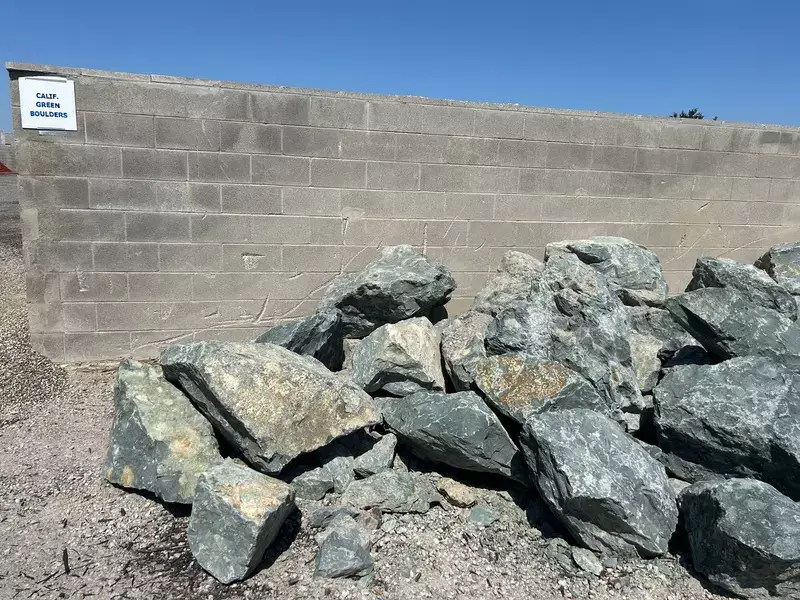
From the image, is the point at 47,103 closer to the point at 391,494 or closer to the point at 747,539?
the point at 391,494

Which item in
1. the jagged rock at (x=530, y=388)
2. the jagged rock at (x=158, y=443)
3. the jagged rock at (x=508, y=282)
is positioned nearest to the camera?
the jagged rock at (x=158, y=443)

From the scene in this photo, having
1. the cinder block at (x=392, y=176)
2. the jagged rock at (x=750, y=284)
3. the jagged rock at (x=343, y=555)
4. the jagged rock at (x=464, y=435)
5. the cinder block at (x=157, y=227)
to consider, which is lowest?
the jagged rock at (x=343, y=555)

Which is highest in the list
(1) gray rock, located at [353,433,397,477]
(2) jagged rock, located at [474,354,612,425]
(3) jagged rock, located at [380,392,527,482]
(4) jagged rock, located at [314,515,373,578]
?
(2) jagged rock, located at [474,354,612,425]

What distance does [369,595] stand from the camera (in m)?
2.14

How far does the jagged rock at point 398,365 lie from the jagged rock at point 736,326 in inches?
55.1

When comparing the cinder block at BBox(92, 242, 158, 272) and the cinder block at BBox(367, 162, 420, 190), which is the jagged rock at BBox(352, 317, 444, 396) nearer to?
the cinder block at BBox(367, 162, 420, 190)

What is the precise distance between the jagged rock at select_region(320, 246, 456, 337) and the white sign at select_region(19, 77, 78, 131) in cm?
201

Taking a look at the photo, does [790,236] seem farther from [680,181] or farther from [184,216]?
[184,216]

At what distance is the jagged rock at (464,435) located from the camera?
2645 millimetres

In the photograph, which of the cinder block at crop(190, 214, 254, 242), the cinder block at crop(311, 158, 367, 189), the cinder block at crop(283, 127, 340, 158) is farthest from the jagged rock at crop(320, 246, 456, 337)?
the cinder block at crop(283, 127, 340, 158)

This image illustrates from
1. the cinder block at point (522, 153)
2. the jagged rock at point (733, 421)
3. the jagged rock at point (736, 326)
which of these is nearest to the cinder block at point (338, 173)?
the cinder block at point (522, 153)

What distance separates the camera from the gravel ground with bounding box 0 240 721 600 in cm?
217

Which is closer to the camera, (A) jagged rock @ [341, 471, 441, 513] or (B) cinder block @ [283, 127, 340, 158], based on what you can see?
(A) jagged rock @ [341, 471, 441, 513]

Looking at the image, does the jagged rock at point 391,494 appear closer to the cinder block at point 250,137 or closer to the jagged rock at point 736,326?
the jagged rock at point 736,326
